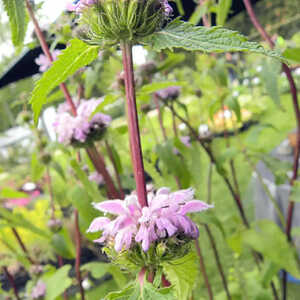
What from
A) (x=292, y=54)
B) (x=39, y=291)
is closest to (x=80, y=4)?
(x=292, y=54)

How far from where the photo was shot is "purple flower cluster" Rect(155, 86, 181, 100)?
0.54 m

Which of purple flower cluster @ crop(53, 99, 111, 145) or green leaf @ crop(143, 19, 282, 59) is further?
purple flower cluster @ crop(53, 99, 111, 145)

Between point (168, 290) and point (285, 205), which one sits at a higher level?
point (168, 290)

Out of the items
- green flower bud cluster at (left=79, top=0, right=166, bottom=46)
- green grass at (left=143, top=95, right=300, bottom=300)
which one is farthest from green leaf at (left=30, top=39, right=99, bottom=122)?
green grass at (left=143, top=95, right=300, bottom=300)

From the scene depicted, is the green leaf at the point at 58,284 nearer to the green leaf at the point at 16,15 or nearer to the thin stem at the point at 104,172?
the thin stem at the point at 104,172

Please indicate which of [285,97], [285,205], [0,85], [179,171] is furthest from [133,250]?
[285,97]

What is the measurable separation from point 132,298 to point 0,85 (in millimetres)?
633

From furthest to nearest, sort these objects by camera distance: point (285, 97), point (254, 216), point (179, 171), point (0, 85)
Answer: point (285, 97)
point (254, 216)
point (0, 85)
point (179, 171)

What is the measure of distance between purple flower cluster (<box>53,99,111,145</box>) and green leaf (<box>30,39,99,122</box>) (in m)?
0.18

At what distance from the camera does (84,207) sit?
0.34 m

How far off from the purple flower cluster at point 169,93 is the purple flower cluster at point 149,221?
36 cm

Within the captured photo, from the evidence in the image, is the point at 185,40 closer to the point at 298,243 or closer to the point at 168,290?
the point at 168,290

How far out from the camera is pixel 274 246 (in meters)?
0.50

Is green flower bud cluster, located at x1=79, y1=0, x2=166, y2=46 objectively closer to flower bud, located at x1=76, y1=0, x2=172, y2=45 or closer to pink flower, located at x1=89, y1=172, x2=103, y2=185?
flower bud, located at x1=76, y1=0, x2=172, y2=45
